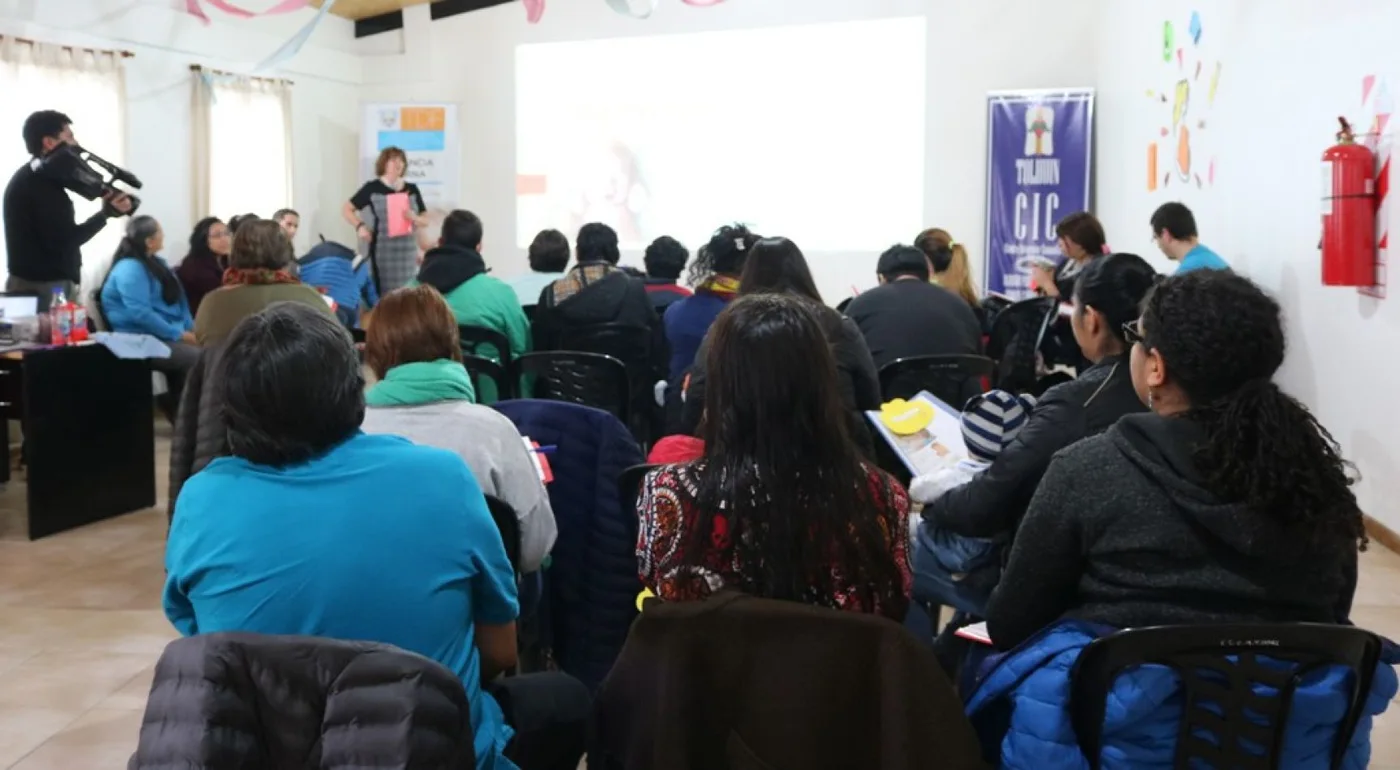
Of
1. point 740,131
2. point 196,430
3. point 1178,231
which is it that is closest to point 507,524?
point 196,430

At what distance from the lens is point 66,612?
3646 millimetres

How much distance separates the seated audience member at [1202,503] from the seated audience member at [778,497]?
0.72ft

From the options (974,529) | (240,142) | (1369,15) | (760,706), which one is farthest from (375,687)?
(240,142)

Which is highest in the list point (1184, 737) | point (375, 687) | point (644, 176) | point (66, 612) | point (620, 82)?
point (620, 82)

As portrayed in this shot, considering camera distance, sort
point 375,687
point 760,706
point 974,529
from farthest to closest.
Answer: point 974,529
point 760,706
point 375,687

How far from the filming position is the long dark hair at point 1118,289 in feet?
6.73

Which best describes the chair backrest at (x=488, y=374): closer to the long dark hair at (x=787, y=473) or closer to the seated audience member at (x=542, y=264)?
the seated audience member at (x=542, y=264)

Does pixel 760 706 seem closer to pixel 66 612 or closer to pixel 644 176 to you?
pixel 66 612

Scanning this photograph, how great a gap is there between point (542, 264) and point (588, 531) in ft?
9.79

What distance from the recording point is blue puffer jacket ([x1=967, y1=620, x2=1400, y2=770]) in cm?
137

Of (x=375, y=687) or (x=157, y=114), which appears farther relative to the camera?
(x=157, y=114)

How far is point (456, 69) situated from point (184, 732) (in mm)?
9408

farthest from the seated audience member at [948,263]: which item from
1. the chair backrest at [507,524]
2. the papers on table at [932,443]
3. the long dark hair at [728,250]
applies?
the chair backrest at [507,524]

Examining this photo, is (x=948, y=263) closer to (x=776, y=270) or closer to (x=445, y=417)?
(x=776, y=270)
